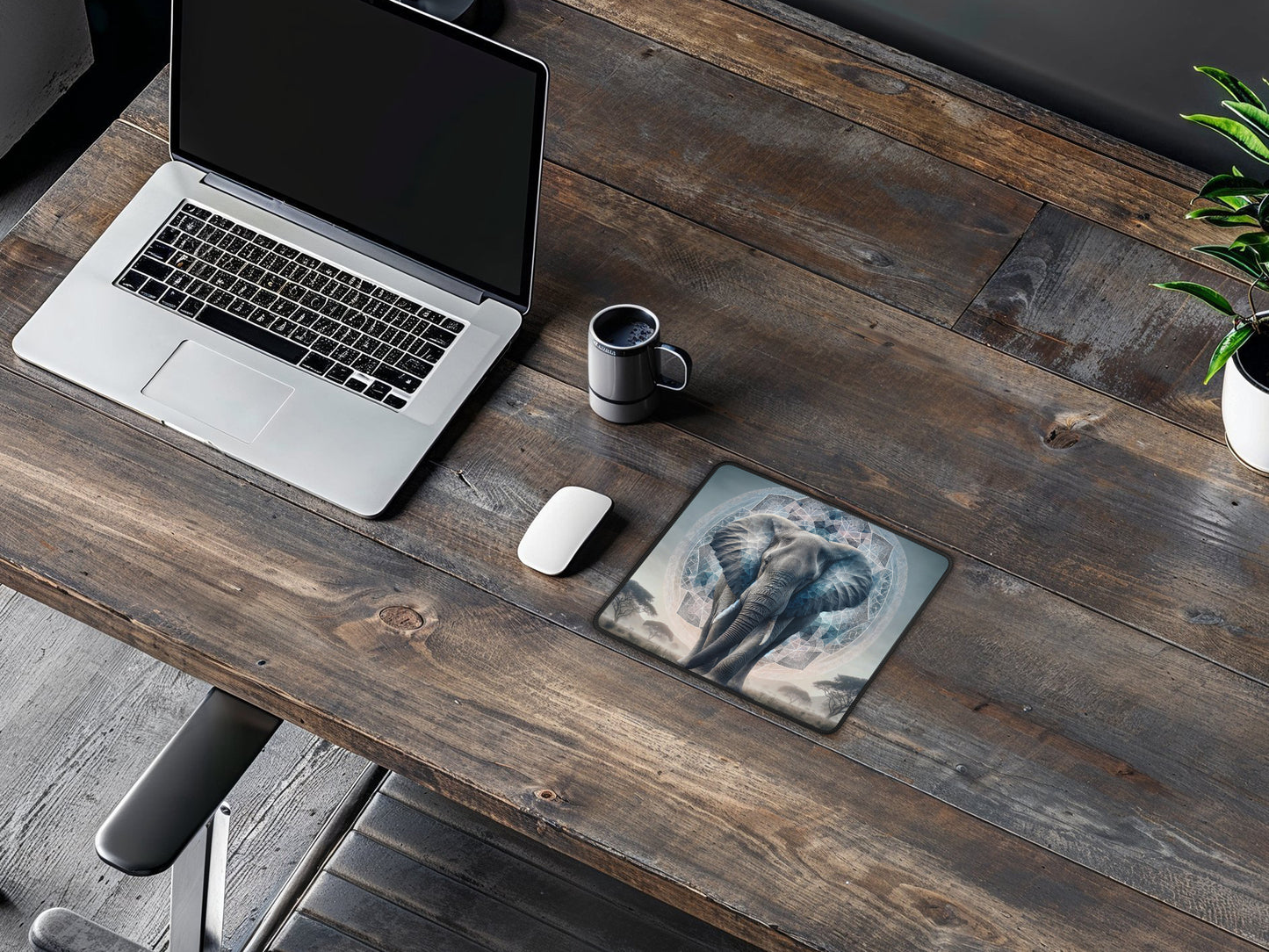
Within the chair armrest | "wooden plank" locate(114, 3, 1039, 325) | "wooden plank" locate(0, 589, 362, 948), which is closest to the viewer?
the chair armrest

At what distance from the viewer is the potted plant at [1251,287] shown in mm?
1124

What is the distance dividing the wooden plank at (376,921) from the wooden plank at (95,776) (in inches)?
20.3

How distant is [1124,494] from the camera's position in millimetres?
1231

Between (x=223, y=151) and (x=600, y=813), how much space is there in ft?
2.46

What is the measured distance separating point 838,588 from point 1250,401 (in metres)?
0.40

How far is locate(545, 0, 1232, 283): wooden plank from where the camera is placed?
1425mm

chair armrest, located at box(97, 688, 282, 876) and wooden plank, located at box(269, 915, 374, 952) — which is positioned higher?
chair armrest, located at box(97, 688, 282, 876)

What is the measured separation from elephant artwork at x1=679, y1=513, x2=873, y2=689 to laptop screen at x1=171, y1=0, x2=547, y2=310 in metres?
0.31

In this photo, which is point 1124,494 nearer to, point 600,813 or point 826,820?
point 826,820

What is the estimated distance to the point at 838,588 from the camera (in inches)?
46.3

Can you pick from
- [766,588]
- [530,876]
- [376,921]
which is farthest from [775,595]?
[376,921]

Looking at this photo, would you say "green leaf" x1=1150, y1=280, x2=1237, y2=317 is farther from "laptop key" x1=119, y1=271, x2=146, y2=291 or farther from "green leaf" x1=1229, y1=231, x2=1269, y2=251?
"laptop key" x1=119, y1=271, x2=146, y2=291

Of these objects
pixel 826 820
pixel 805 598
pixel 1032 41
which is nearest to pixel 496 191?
pixel 805 598

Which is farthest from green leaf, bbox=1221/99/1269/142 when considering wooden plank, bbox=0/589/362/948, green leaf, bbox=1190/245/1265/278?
wooden plank, bbox=0/589/362/948
